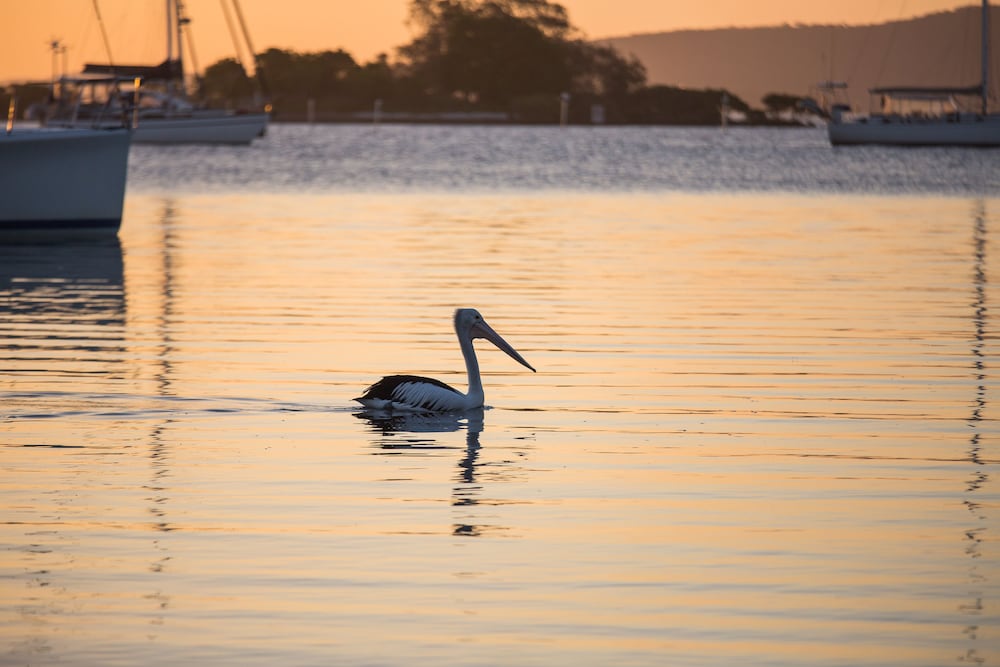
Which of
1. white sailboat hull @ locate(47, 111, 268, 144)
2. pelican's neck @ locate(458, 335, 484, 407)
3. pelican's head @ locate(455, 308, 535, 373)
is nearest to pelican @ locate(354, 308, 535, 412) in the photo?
pelican's neck @ locate(458, 335, 484, 407)

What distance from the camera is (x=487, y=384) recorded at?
14.3 metres

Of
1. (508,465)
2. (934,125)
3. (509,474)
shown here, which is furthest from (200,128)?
(509,474)

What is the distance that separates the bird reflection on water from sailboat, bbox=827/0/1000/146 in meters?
83.0

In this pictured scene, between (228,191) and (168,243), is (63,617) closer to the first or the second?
(168,243)

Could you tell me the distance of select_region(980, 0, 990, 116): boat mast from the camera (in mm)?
91250

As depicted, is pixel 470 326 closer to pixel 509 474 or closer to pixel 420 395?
pixel 420 395

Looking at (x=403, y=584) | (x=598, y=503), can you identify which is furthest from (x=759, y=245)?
(x=403, y=584)

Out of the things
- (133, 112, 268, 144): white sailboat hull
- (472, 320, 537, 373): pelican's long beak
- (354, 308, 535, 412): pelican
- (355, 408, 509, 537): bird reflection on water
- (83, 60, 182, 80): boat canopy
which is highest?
(83, 60, 182, 80): boat canopy

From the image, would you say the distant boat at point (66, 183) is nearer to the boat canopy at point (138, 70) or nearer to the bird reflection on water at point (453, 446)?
the boat canopy at point (138, 70)

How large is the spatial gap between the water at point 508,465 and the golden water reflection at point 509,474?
3 centimetres

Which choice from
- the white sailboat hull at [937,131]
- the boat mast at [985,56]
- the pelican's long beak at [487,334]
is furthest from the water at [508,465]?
the white sailboat hull at [937,131]

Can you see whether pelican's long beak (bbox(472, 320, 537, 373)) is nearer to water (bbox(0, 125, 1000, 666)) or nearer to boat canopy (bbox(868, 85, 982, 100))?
water (bbox(0, 125, 1000, 666))

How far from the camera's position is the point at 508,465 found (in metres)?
10.7

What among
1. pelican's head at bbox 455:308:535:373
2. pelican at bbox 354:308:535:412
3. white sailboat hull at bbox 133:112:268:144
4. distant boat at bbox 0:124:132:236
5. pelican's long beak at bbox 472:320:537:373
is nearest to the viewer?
pelican at bbox 354:308:535:412
